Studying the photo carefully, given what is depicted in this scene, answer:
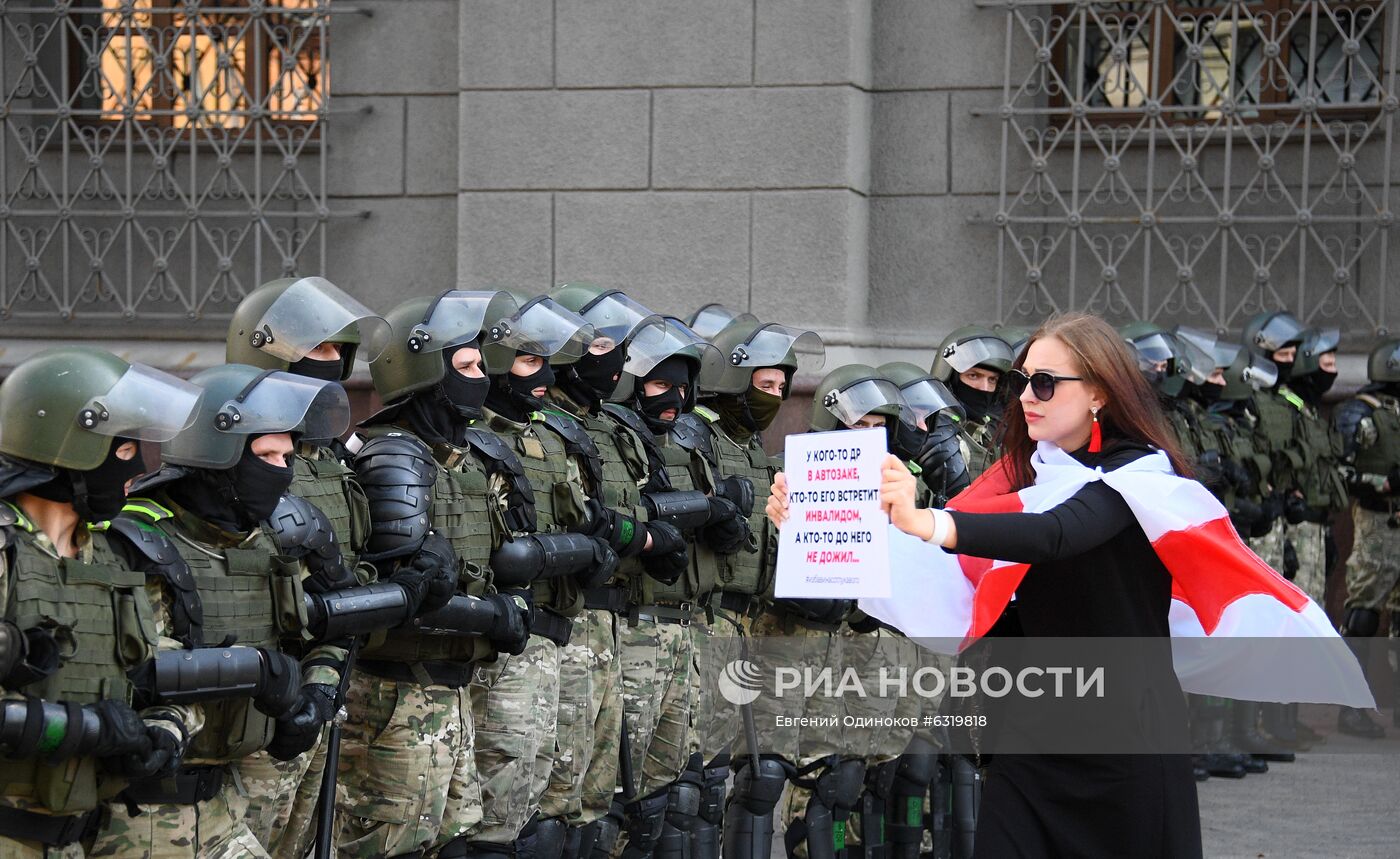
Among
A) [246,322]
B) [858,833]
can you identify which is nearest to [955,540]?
[246,322]

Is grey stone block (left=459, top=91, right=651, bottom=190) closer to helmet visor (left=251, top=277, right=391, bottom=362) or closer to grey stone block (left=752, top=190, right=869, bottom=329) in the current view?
grey stone block (left=752, top=190, right=869, bottom=329)

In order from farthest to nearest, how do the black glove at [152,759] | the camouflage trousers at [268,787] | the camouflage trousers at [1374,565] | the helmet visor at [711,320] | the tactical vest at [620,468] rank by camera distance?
the camouflage trousers at [1374,565] → the helmet visor at [711,320] → the tactical vest at [620,468] → the camouflage trousers at [268,787] → the black glove at [152,759]

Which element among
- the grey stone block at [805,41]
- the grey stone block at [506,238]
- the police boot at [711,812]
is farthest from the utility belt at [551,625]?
the grey stone block at [805,41]

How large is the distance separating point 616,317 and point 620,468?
21.6 inches

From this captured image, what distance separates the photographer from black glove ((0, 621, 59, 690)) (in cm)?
365

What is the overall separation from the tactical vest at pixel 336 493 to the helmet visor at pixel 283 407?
21cm

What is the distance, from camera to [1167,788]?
12.7ft

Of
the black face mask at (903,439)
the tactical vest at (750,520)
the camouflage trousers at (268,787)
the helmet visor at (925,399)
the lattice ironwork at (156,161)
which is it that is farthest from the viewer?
the lattice ironwork at (156,161)

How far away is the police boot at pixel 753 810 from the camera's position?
676cm

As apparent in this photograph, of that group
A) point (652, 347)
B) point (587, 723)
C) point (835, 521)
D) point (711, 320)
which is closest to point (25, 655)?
point (835, 521)

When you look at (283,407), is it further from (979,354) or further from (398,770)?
(979,354)

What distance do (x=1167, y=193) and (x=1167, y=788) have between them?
754 cm

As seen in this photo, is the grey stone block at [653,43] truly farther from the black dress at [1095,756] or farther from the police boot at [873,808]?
the black dress at [1095,756]

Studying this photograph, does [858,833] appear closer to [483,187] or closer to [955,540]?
[955,540]
